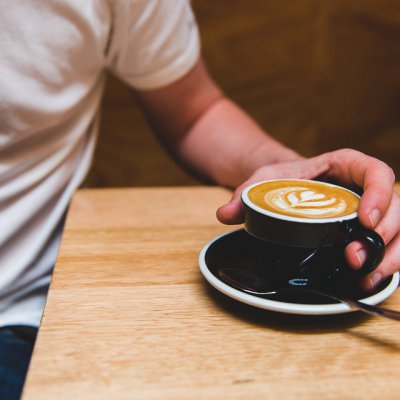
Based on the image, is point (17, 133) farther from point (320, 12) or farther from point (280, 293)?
point (320, 12)

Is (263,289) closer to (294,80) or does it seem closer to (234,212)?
(234,212)

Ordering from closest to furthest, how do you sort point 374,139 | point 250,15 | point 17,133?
1. point 17,133
2. point 250,15
3. point 374,139

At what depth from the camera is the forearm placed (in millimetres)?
924

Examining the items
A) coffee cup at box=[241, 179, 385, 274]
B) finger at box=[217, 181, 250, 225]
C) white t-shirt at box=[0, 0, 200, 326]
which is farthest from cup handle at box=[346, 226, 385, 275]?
white t-shirt at box=[0, 0, 200, 326]

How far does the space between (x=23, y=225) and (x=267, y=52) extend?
1.33 m

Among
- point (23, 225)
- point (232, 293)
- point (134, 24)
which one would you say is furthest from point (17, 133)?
point (232, 293)

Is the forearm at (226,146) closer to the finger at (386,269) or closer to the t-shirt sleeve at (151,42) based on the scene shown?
the t-shirt sleeve at (151,42)

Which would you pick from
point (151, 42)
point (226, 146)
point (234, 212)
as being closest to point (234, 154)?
point (226, 146)

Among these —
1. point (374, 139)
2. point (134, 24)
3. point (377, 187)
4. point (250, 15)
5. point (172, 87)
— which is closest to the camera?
point (377, 187)

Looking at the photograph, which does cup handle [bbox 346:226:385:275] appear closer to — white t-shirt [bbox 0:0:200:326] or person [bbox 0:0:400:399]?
person [bbox 0:0:400:399]

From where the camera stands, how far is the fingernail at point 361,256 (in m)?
0.51

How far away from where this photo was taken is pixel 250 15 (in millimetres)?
1845

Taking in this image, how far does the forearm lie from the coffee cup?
288mm

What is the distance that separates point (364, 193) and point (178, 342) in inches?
10.3
